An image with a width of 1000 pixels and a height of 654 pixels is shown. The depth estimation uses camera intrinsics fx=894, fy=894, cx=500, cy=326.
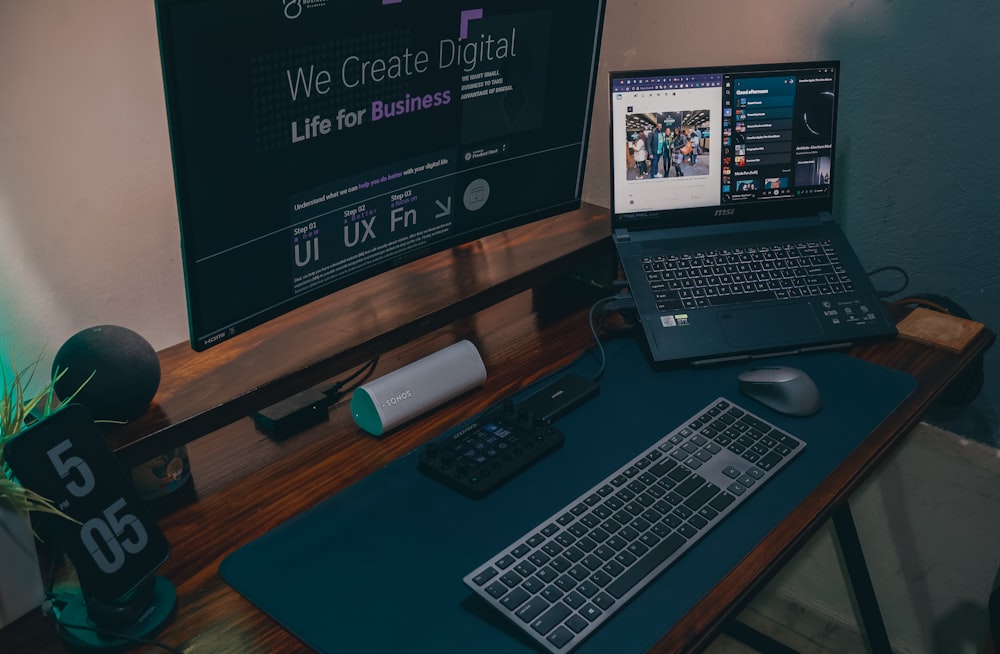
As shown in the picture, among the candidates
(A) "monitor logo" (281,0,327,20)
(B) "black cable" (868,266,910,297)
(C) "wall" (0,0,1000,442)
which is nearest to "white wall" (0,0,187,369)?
(C) "wall" (0,0,1000,442)

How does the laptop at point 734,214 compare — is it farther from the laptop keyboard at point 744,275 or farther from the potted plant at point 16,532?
the potted plant at point 16,532

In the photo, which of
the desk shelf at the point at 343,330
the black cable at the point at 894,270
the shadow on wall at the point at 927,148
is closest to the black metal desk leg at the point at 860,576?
the shadow on wall at the point at 927,148

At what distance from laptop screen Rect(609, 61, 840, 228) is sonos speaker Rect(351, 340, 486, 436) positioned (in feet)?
1.16

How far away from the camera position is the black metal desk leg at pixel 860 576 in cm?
150

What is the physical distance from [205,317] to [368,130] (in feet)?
0.99

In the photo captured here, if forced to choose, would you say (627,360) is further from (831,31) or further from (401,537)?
(831,31)

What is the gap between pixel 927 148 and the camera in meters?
1.45

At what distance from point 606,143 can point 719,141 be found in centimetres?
47

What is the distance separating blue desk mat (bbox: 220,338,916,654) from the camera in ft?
2.90

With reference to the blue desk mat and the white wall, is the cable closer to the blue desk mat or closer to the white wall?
the blue desk mat

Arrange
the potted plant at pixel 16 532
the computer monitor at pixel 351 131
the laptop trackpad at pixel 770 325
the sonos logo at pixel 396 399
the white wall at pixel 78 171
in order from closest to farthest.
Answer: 1. the potted plant at pixel 16 532
2. the computer monitor at pixel 351 131
3. the sonos logo at pixel 396 399
4. the laptop trackpad at pixel 770 325
5. the white wall at pixel 78 171

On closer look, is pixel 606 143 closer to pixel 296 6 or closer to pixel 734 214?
pixel 734 214

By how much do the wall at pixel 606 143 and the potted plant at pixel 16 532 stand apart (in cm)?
107

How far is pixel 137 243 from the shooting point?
1971mm
